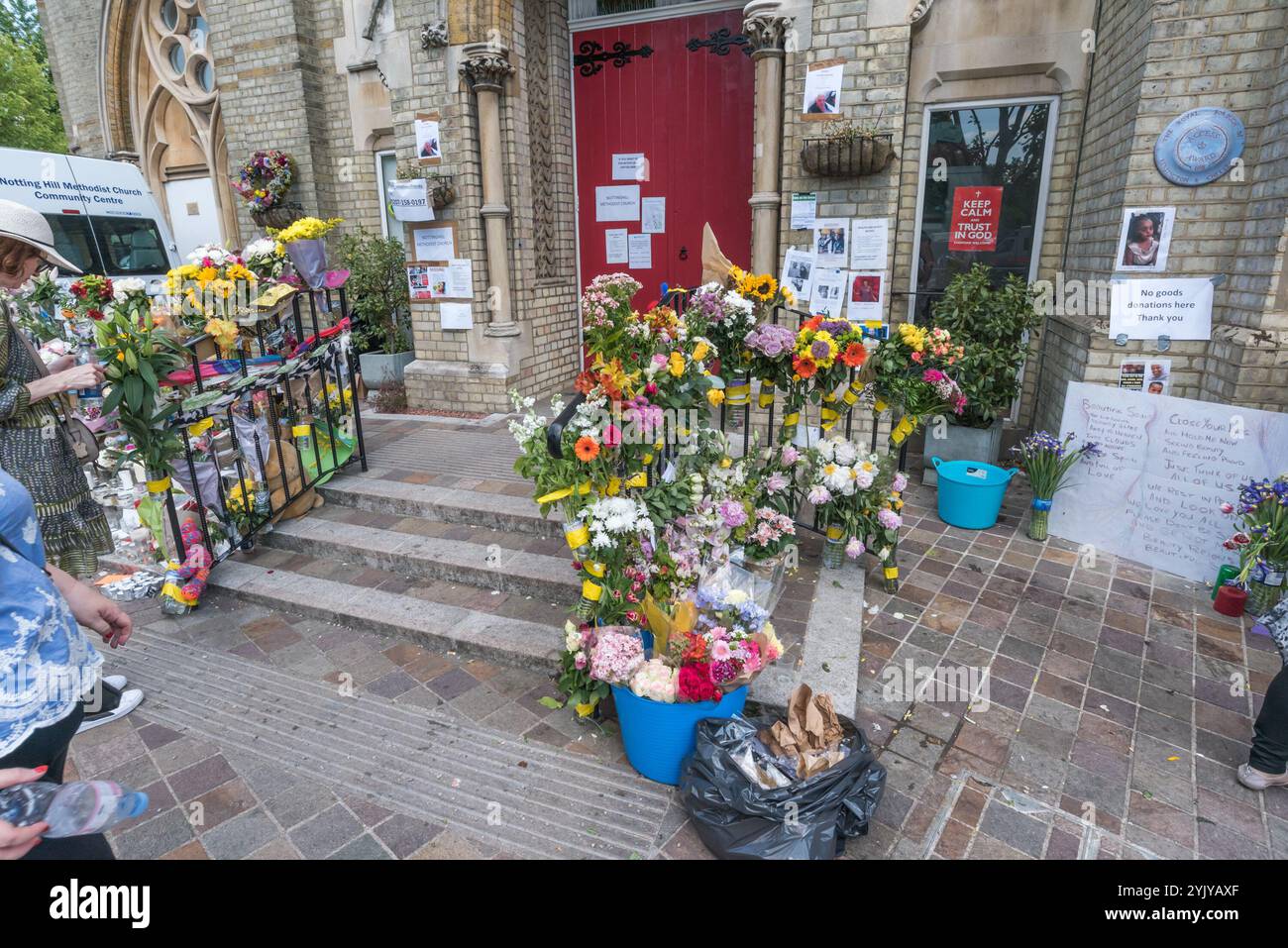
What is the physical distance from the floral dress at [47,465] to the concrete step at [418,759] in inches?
29.2

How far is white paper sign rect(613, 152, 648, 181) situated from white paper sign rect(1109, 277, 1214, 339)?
427cm

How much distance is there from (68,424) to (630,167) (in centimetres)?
533

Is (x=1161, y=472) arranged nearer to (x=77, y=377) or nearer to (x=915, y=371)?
(x=915, y=371)

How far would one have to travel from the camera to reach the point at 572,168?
23.7 ft

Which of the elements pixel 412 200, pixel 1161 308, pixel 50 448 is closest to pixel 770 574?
pixel 1161 308

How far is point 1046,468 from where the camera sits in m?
4.52

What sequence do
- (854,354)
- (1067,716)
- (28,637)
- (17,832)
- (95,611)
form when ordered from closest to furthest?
(17,832) < (28,637) < (95,611) < (1067,716) < (854,354)

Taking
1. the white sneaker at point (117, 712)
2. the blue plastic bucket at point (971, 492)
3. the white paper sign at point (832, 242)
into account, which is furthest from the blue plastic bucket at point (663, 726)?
the white paper sign at point (832, 242)

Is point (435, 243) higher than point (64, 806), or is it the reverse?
→ point (435, 243)

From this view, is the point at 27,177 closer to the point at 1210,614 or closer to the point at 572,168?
the point at 572,168

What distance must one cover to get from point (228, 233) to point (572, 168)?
6.20 meters

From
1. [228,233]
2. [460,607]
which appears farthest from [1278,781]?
[228,233]

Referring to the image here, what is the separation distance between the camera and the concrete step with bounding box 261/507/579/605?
389 cm

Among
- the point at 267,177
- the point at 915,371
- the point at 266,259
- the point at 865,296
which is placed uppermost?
the point at 267,177
